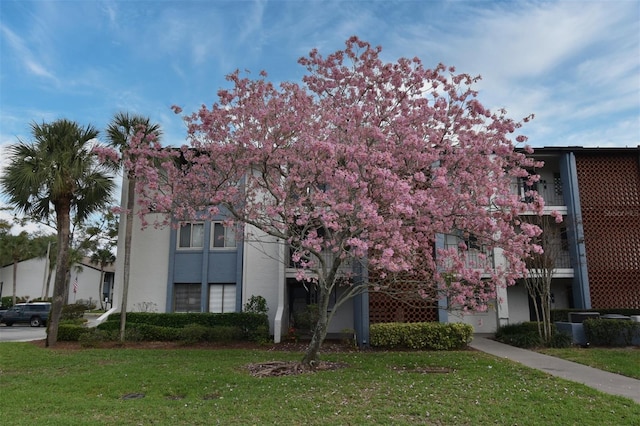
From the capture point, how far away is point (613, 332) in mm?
14609

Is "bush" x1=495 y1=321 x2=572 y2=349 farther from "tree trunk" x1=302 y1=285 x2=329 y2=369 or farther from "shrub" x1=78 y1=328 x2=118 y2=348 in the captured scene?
"shrub" x1=78 y1=328 x2=118 y2=348

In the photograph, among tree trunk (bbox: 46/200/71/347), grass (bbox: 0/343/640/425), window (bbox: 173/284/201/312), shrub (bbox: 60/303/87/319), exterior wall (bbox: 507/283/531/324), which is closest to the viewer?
grass (bbox: 0/343/640/425)

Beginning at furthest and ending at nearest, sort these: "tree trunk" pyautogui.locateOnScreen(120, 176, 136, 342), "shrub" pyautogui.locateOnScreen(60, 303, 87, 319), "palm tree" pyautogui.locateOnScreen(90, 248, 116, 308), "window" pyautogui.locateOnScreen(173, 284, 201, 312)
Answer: "palm tree" pyautogui.locateOnScreen(90, 248, 116, 308) < "shrub" pyautogui.locateOnScreen(60, 303, 87, 319) < "window" pyautogui.locateOnScreen(173, 284, 201, 312) < "tree trunk" pyautogui.locateOnScreen(120, 176, 136, 342)

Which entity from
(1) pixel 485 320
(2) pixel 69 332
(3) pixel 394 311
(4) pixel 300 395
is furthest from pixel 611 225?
(2) pixel 69 332

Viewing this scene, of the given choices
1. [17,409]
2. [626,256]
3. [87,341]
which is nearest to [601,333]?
[626,256]

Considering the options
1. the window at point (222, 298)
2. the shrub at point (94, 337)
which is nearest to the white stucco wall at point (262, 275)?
the window at point (222, 298)

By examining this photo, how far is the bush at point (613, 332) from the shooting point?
14602 mm

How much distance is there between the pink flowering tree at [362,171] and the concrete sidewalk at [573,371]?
7.92 feet

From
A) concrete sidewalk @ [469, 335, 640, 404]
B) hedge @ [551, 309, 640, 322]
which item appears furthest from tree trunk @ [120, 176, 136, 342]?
hedge @ [551, 309, 640, 322]

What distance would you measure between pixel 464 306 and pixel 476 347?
5551 millimetres

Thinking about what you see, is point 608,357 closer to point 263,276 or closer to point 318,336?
point 318,336

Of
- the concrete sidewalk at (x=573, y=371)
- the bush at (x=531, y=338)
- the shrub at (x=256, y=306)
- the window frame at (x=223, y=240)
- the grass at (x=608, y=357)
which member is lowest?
the concrete sidewalk at (x=573, y=371)

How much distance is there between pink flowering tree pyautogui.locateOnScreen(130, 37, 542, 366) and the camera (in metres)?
9.10

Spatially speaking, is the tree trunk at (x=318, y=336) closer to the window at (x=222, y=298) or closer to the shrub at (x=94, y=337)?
the shrub at (x=94, y=337)
